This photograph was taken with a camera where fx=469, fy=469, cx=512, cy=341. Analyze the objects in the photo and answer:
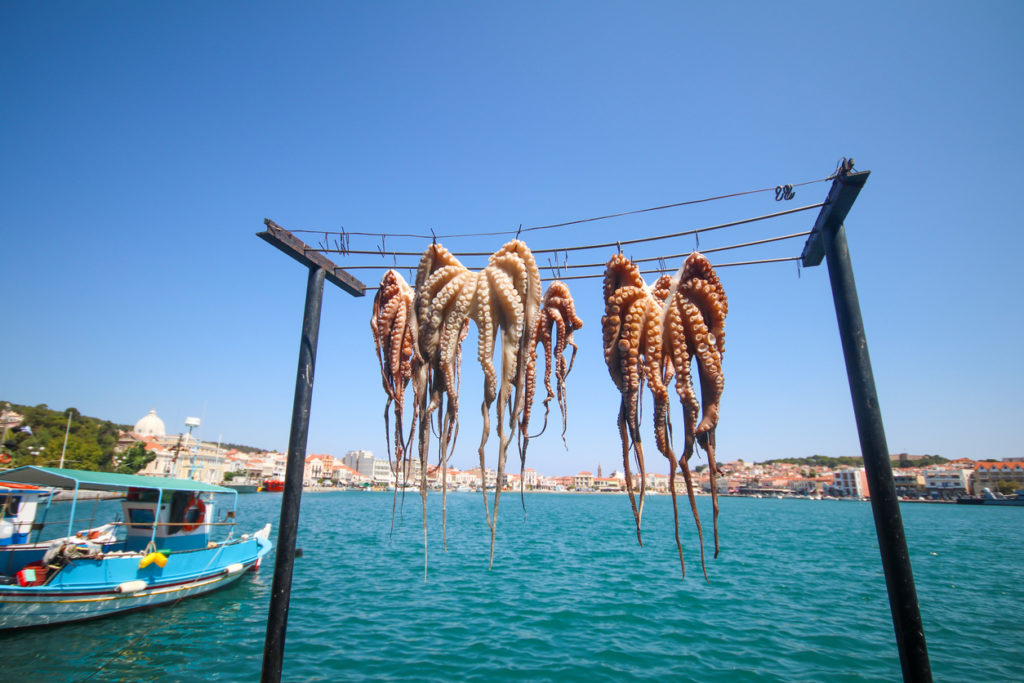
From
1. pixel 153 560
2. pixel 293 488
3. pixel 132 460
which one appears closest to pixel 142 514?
pixel 153 560

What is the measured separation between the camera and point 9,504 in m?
18.5

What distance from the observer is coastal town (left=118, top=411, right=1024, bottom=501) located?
92625mm

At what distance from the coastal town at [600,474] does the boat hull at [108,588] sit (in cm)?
5379

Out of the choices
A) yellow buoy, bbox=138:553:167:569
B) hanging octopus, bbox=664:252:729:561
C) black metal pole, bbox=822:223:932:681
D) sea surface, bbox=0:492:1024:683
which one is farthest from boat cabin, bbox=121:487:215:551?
black metal pole, bbox=822:223:932:681

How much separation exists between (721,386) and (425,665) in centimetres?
1006

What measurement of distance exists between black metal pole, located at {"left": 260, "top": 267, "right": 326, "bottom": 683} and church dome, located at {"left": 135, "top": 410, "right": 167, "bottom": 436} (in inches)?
4709

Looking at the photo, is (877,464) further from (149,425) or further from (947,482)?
(947,482)

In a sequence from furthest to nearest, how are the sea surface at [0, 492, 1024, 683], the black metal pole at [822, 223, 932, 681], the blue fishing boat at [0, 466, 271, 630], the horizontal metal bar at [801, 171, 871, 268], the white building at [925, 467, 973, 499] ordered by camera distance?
the white building at [925, 467, 973, 499] → the blue fishing boat at [0, 466, 271, 630] → the sea surface at [0, 492, 1024, 683] → the horizontal metal bar at [801, 171, 871, 268] → the black metal pole at [822, 223, 932, 681]

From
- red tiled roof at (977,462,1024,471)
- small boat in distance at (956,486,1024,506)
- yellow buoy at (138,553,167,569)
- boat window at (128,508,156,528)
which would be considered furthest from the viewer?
red tiled roof at (977,462,1024,471)

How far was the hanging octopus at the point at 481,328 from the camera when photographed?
312 cm

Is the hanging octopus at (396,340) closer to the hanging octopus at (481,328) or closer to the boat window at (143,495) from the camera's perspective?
the hanging octopus at (481,328)

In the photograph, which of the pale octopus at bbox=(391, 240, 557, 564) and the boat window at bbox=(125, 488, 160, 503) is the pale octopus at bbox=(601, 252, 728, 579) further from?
the boat window at bbox=(125, 488, 160, 503)

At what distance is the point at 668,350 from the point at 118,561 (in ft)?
59.1

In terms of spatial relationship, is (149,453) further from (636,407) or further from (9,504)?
(636,407)
